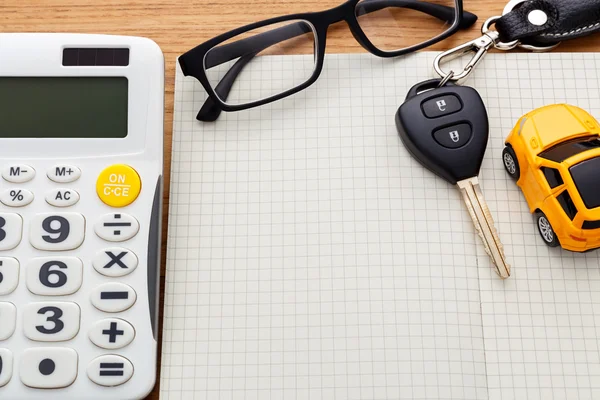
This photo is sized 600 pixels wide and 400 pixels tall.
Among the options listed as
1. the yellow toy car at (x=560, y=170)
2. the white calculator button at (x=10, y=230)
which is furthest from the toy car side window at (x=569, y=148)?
the white calculator button at (x=10, y=230)

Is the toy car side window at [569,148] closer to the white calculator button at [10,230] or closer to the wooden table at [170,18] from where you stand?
the wooden table at [170,18]

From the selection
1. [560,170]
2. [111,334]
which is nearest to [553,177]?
[560,170]

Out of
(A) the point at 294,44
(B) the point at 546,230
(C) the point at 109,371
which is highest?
(A) the point at 294,44

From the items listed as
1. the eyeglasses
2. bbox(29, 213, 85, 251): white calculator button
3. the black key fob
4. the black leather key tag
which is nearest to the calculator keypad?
bbox(29, 213, 85, 251): white calculator button

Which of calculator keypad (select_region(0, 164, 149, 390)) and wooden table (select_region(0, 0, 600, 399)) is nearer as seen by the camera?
calculator keypad (select_region(0, 164, 149, 390))

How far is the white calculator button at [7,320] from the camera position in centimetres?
47

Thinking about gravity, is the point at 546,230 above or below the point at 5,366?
above

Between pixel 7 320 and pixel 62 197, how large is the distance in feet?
0.34

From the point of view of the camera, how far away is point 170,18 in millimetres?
594

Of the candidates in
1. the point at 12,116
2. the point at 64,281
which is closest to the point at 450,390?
the point at 64,281

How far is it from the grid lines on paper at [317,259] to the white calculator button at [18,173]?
4.6 inches

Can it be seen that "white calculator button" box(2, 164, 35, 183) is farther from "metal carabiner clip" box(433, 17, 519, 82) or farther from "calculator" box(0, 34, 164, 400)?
"metal carabiner clip" box(433, 17, 519, 82)

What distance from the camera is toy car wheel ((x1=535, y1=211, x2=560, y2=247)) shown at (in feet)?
1.64

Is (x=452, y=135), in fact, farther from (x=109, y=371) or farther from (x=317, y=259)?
(x=109, y=371)
